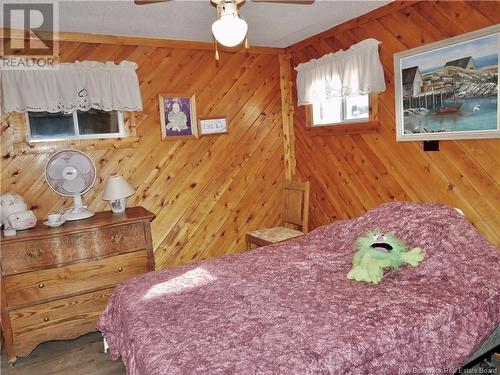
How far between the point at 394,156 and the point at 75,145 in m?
2.70

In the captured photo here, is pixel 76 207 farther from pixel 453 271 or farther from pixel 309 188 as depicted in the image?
pixel 453 271

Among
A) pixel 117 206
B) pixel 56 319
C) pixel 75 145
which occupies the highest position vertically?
pixel 75 145

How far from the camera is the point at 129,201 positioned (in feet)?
10.9

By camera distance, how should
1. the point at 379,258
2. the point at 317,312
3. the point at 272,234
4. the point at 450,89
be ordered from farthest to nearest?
the point at 272,234 → the point at 450,89 → the point at 379,258 → the point at 317,312

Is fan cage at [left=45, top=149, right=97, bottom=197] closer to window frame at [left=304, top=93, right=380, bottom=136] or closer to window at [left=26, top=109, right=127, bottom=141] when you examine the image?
window at [left=26, top=109, right=127, bottom=141]

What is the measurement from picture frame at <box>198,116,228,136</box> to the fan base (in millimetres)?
1290

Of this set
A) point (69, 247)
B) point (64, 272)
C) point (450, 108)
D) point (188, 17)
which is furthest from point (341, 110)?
point (64, 272)

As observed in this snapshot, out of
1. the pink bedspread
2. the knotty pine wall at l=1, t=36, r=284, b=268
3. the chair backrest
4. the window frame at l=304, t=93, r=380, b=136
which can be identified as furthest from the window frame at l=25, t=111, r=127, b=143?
the window frame at l=304, t=93, r=380, b=136

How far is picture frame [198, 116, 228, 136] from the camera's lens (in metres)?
3.59

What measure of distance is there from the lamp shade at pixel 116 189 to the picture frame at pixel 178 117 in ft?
2.08

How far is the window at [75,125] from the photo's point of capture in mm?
2980

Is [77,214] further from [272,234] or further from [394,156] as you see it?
[394,156]

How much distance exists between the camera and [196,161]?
3.62m

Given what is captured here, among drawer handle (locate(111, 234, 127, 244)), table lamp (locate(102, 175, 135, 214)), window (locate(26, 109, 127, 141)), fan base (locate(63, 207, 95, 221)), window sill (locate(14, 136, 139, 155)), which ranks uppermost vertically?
window (locate(26, 109, 127, 141))
